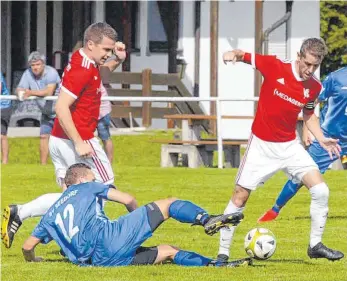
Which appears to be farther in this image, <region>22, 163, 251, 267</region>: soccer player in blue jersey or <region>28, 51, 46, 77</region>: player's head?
<region>28, 51, 46, 77</region>: player's head

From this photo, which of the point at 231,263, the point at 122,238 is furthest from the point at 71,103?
the point at 231,263

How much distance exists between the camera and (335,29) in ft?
134

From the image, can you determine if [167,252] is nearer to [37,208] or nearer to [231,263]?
[231,263]

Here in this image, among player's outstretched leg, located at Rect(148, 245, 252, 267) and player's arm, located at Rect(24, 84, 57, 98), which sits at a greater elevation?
player's arm, located at Rect(24, 84, 57, 98)

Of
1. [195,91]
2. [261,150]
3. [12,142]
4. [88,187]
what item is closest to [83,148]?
[88,187]

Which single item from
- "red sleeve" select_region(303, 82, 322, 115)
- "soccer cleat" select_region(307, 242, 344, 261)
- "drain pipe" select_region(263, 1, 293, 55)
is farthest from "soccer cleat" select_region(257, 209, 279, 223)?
"drain pipe" select_region(263, 1, 293, 55)

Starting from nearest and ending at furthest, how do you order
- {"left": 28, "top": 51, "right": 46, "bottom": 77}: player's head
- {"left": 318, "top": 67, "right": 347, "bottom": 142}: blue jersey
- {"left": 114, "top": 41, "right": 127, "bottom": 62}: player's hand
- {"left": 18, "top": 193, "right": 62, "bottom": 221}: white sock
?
1. {"left": 18, "top": 193, "right": 62, "bottom": 221}: white sock
2. {"left": 114, "top": 41, "right": 127, "bottom": 62}: player's hand
3. {"left": 318, "top": 67, "right": 347, "bottom": 142}: blue jersey
4. {"left": 28, "top": 51, "right": 46, "bottom": 77}: player's head

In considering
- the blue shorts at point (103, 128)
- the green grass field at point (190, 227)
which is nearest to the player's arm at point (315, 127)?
the green grass field at point (190, 227)

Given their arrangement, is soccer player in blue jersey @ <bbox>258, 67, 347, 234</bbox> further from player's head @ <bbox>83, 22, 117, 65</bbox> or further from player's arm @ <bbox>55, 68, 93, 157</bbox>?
player's arm @ <bbox>55, 68, 93, 157</bbox>

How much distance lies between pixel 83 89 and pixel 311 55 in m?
1.95

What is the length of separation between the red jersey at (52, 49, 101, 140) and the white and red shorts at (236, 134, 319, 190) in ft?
4.51

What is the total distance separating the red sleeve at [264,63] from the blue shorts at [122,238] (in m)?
1.66

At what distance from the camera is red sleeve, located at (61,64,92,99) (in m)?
11.3

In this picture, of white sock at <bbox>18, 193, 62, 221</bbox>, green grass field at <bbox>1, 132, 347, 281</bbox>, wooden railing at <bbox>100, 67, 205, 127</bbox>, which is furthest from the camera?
wooden railing at <bbox>100, 67, 205, 127</bbox>
